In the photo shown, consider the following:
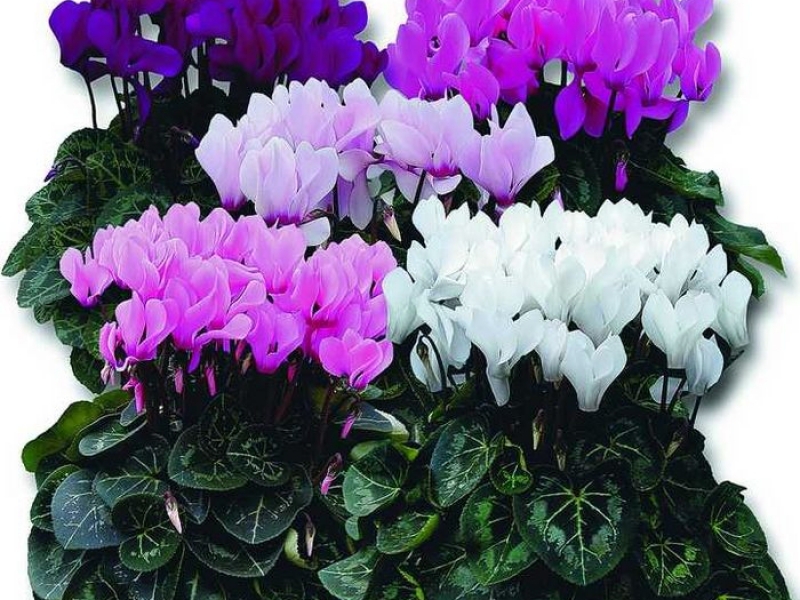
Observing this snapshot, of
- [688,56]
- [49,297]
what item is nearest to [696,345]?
[688,56]

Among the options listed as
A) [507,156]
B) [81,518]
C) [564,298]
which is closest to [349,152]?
[507,156]

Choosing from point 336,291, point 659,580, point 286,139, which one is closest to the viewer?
point 659,580

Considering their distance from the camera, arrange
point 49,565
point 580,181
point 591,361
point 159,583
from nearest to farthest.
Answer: point 591,361, point 159,583, point 49,565, point 580,181

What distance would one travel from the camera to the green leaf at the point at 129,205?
4.38 meters

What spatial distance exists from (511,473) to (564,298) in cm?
33

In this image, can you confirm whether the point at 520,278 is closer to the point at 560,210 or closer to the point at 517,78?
the point at 560,210

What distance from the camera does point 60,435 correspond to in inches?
153

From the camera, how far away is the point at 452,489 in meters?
3.36

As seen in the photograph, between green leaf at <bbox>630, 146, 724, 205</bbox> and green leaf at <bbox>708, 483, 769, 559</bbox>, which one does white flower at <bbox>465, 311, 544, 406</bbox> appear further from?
green leaf at <bbox>630, 146, 724, 205</bbox>

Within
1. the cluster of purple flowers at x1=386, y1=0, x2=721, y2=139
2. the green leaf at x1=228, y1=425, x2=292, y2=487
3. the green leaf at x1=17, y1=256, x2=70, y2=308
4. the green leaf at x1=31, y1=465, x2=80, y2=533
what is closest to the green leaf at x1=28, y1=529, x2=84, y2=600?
the green leaf at x1=31, y1=465, x2=80, y2=533

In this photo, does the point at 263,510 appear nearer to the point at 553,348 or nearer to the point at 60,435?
the point at 60,435

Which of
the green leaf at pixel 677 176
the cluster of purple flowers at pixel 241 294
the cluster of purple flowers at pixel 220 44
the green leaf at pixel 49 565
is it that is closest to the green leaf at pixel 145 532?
the green leaf at pixel 49 565

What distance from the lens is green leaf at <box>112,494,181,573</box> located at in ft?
11.6

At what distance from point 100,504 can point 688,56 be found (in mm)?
1813
